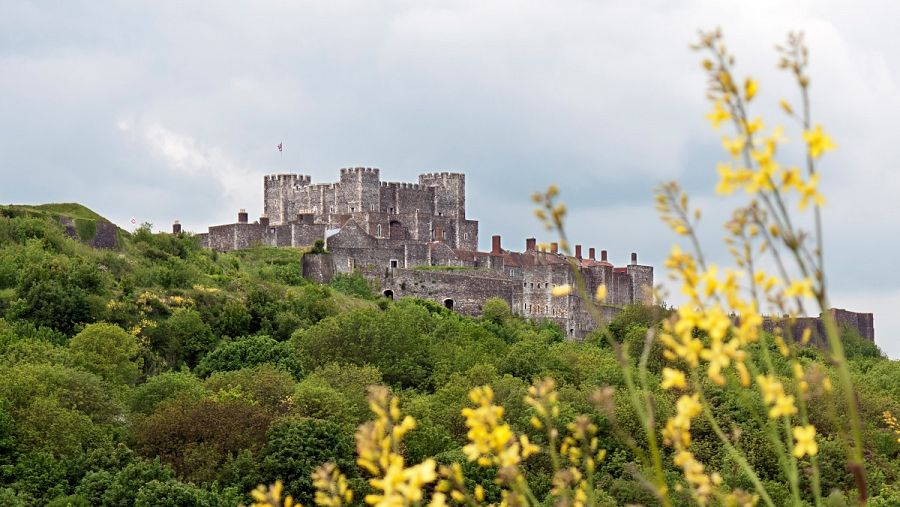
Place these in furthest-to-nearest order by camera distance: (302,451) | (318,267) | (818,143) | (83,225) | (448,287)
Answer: (448,287), (318,267), (83,225), (302,451), (818,143)

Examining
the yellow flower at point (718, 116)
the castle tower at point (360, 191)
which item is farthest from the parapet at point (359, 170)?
the yellow flower at point (718, 116)

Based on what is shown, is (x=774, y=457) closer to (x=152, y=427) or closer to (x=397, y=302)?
(x=152, y=427)

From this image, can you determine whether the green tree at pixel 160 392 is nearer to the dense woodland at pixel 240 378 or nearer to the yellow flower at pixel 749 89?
the dense woodland at pixel 240 378

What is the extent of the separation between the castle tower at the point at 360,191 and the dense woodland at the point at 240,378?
1276 centimetres

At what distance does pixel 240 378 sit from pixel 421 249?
3325cm

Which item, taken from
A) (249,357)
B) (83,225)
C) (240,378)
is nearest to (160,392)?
(240,378)

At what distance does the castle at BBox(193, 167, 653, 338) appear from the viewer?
7875cm

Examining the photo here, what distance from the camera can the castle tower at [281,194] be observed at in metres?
91.4

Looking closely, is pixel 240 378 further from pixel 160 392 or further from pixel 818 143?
pixel 818 143

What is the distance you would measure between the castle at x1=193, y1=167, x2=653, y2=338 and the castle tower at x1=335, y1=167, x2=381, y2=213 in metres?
0.06

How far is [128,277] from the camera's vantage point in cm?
6309

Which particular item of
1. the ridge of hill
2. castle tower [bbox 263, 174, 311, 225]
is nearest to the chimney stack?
castle tower [bbox 263, 174, 311, 225]

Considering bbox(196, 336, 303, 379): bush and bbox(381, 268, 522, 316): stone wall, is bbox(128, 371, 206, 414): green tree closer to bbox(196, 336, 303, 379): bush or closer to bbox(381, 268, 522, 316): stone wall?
bbox(196, 336, 303, 379): bush

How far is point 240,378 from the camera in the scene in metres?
50.1
